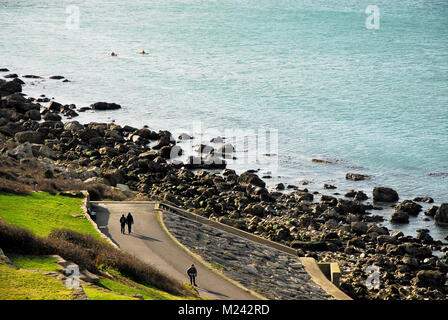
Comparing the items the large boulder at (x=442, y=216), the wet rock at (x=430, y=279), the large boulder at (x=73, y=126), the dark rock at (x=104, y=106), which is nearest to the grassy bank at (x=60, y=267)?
the wet rock at (x=430, y=279)

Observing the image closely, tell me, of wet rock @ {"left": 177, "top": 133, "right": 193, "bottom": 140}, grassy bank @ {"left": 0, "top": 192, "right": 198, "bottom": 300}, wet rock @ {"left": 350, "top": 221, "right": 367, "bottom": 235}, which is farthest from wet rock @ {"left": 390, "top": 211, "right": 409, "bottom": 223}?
wet rock @ {"left": 177, "top": 133, "right": 193, "bottom": 140}

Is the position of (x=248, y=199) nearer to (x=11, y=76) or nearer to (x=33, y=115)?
(x=33, y=115)

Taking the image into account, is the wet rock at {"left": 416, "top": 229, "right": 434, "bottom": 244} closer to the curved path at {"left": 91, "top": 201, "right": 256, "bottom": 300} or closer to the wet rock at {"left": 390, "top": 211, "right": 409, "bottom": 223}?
the wet rock at {"left": 390, "top": 211, "right": 409, "bottom": 223}

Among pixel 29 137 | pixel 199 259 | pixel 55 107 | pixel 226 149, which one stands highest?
pixel 55 107

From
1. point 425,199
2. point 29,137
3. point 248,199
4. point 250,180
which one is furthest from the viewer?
point 29,137

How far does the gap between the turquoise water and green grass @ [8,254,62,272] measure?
33.7 m

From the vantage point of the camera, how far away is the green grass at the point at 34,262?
86.0 ft

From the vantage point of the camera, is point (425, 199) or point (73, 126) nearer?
point (425, 199)

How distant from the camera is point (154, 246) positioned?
35.8m

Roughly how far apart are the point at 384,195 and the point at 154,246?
91.9 feet

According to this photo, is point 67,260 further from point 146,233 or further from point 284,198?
point 284,198

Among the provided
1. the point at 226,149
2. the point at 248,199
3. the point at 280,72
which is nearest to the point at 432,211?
the point at 248,199
